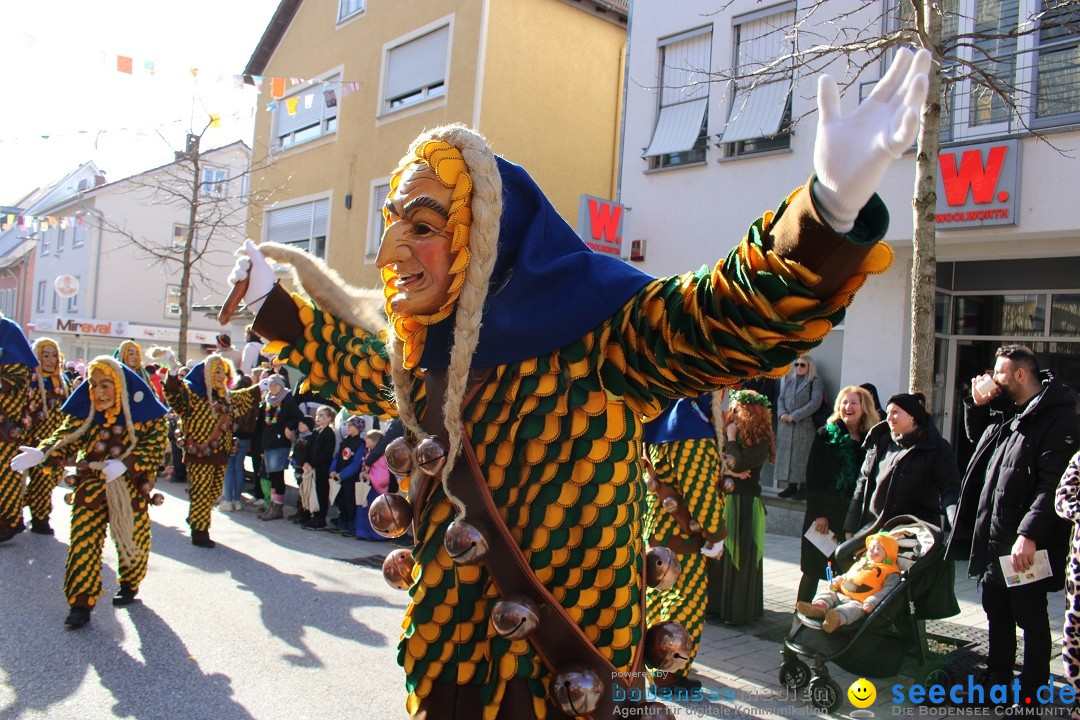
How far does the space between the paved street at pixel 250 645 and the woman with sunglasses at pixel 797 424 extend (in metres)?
1.76

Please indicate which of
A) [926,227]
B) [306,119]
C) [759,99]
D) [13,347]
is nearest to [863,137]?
[926,227]

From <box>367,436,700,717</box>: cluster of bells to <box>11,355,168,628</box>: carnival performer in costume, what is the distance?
4.72m

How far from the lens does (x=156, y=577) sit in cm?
712

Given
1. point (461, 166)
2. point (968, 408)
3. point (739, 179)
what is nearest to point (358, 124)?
point (739, 179)

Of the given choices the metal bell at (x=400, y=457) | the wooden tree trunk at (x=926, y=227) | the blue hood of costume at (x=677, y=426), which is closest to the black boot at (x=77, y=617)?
the blue hood of costume at (x=677, y=426)

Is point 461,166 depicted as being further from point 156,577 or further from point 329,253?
point 329,253

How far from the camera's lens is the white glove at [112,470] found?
5859 mm

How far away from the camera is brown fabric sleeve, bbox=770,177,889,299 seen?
125cm

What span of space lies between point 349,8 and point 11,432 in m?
13.6

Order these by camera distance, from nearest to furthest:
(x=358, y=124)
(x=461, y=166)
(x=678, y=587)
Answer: (x=461, y=166) → (x=678, y=587) → (x=358, y=124)

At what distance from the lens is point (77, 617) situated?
563 centimetres

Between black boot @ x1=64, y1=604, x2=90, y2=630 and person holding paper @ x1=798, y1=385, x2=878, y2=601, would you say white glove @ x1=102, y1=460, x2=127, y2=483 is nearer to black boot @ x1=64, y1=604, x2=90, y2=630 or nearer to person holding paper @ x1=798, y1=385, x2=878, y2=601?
black boot @ x1=64, y1=604, x2=90, y2=630

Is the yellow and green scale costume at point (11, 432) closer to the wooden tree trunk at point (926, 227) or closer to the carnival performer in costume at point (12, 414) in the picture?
the carnival performer in costume at point (12, 414)

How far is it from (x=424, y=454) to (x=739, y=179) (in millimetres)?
10004
